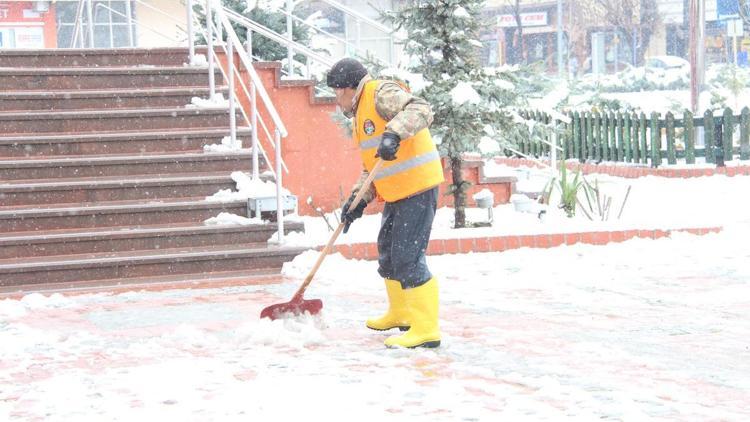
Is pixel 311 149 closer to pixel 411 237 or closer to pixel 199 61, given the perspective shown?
pixel 199 61

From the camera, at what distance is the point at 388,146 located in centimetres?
673

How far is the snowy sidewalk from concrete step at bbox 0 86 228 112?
2.82 m

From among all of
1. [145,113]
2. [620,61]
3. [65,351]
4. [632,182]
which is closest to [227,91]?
[145,113]

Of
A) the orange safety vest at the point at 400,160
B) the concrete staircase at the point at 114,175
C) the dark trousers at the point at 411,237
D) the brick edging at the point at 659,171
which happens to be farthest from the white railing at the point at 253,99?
the brick edging at the point at 659,171

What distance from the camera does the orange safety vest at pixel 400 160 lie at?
7.13m

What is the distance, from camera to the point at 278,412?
18.2 feet

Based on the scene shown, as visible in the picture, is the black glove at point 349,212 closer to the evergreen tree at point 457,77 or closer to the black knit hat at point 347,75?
the black knit hat at point 347,75

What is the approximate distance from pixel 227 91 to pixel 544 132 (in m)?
3.07

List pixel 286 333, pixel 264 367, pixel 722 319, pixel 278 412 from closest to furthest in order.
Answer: pixel 278 412 < pixel 264 367 < pixel 286 333 < pixel 722 319

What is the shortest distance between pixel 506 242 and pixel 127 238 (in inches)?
124

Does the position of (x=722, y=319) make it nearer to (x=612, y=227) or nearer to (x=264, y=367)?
(x=264, y=367)

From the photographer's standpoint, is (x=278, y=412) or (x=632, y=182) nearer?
(x=278, y=412)

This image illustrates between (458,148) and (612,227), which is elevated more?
(458,148)

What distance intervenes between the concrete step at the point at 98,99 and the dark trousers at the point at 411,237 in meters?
5.56
